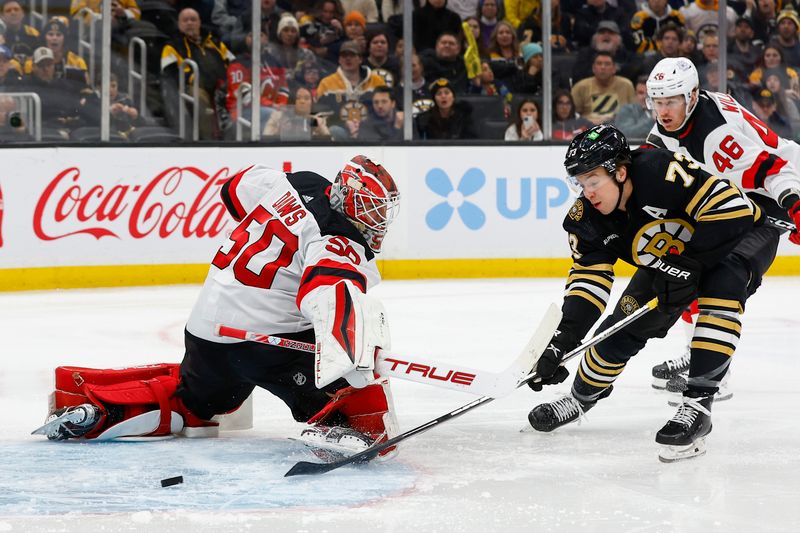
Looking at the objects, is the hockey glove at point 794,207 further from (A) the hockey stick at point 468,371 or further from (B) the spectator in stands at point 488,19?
(B) the spectator in stands at point 488,19

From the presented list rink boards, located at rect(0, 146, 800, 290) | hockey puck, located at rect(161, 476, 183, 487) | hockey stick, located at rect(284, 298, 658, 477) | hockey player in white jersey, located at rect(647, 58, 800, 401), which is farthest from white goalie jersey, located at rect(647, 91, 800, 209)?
rink boards, located at rect(0, 146, 800, 290)

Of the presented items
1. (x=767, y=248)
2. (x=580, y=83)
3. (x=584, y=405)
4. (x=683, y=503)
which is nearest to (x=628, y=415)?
(x=584, y=405)

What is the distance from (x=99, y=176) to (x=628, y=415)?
13.0 ft

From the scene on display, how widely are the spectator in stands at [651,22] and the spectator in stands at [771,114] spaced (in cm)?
73

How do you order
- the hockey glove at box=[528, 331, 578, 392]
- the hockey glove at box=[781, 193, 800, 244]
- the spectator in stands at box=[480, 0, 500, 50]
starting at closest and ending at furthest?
the hockey glove at box=[528, 331, 578, 392] → the hockey glove at box=[781, 193, 800, 244] → the spectator in stands at box=[480, 0, 500, 50]

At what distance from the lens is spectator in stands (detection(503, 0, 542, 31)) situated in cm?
748

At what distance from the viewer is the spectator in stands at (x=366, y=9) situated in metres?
7.32

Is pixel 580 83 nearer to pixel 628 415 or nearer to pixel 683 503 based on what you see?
pixel 628 415

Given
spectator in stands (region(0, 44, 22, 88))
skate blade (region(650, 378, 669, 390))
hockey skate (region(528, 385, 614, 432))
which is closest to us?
hockey skate (region(528, 385, 614, 432))

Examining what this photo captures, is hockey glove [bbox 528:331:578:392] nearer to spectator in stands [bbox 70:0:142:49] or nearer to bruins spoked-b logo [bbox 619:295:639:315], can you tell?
bruins spoked-b logo [bbox 619:295:639:315]

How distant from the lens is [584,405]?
329 cm

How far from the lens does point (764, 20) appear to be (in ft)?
25.5

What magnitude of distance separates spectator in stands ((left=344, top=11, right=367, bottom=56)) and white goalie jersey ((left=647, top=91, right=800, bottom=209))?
12.9 ft

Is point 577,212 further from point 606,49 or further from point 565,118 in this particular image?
point 606,49
